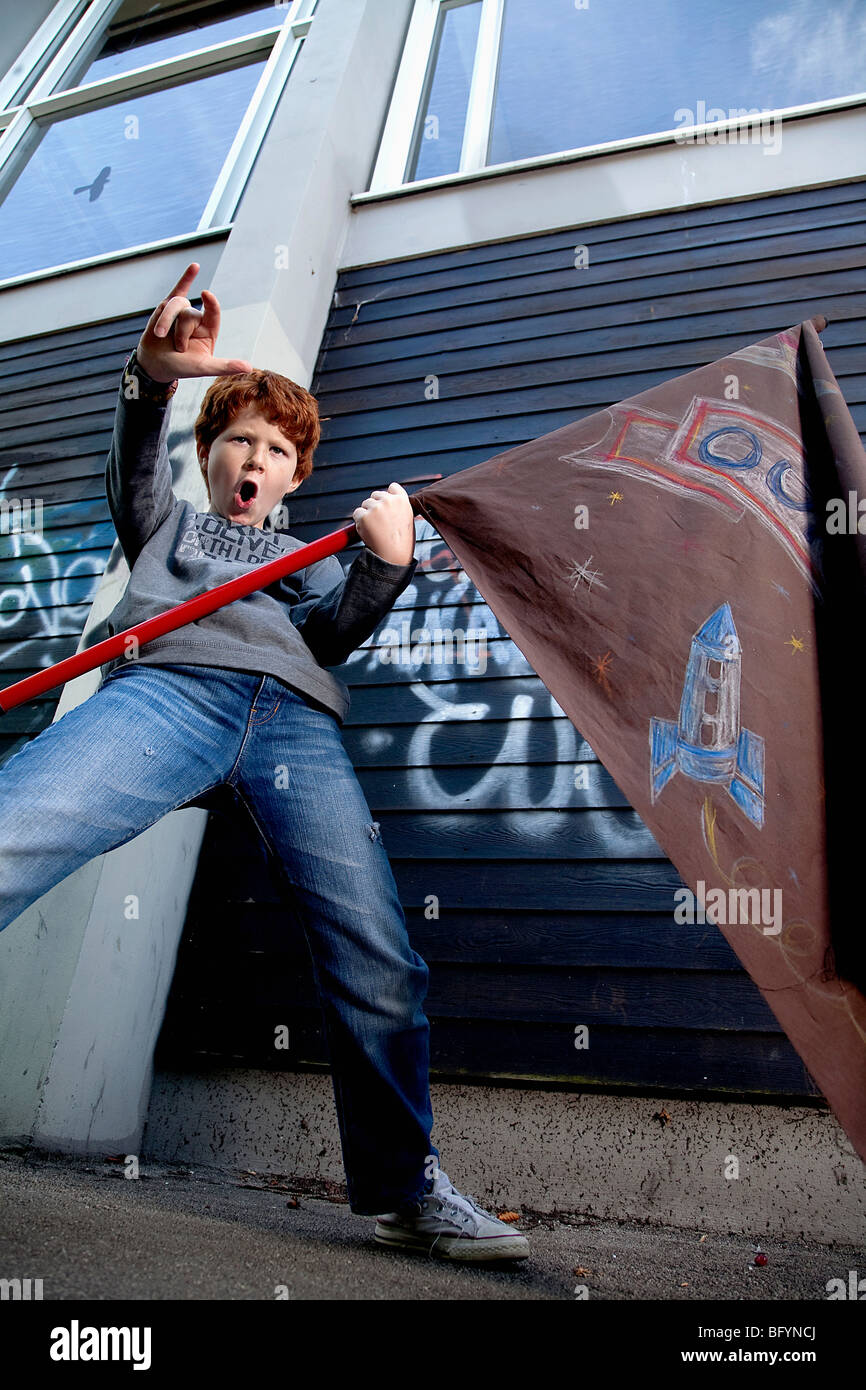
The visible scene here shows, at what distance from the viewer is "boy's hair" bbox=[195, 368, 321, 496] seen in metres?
1.98

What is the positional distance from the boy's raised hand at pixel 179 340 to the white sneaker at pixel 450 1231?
170 centimetres

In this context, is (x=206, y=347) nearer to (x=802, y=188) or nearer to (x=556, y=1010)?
(x=556, y=1010)

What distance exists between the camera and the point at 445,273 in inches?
160

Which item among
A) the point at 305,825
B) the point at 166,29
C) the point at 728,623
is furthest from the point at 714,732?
the point at 166,29

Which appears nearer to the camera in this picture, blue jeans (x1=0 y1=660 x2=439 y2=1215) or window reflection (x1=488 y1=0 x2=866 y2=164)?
blue jeans (x1=0 y1=660 x2=439 y2=1215)

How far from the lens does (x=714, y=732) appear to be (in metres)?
1.34

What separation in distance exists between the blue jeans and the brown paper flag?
515 millimetres
